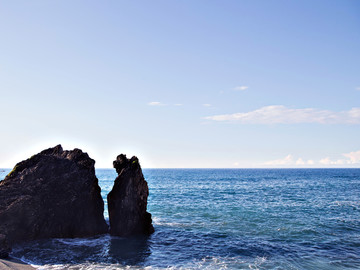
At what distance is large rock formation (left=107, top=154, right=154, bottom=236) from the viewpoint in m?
27.5

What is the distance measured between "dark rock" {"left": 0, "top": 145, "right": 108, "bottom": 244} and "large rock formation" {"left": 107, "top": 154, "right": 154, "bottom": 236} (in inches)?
69.7

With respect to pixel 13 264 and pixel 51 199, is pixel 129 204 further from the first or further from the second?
pixel 13 264

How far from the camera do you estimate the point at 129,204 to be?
27.6 m

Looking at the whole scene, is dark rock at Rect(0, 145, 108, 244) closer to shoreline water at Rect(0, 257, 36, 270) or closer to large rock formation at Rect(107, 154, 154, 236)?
large rock formation at Rect(107, 154, 154, 236)

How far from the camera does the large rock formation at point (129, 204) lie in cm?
2750

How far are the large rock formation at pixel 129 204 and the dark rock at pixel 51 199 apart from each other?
1.77 meters

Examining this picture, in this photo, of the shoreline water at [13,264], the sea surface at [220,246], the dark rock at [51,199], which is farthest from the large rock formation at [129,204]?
the shoreline water at [13,264]

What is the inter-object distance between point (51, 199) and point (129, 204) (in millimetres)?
7192

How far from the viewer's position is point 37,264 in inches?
755

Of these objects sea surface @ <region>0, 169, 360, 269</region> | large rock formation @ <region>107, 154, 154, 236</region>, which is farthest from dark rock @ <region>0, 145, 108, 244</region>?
large rock formation @ <region>107, 154, 154, 236</region>

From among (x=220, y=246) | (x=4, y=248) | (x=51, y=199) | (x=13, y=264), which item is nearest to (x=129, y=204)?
(x=51, y=199)

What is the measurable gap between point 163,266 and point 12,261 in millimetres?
10253

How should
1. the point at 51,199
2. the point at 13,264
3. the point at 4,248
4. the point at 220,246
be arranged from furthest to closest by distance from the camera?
the point at 51,199 → the point at 220,246 → the point at 4,248 → the point at 13,264

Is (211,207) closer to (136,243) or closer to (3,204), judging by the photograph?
(136,243)
